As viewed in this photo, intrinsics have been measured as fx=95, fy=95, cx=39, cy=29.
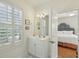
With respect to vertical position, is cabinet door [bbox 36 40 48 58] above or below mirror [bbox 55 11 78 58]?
below

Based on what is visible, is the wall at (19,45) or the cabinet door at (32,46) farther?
the cabinet door at (32,46)

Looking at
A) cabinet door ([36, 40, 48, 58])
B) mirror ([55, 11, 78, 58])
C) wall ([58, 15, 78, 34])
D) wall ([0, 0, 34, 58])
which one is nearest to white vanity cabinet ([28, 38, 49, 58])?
cabinet door ([36, 40, 48, 58])

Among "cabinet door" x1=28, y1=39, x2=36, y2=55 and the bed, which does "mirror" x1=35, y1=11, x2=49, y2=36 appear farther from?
the bed

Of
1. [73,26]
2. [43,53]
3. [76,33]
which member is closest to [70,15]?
[73,26]

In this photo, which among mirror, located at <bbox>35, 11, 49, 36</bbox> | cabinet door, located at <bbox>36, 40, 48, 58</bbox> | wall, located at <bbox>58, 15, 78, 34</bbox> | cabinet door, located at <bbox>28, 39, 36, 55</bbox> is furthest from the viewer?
mirror, located at <bbox>35, 11, 49, 36</bbox>

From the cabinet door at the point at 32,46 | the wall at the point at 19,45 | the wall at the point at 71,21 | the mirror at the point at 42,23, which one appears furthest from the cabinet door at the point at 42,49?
the wall at the point at 71,21

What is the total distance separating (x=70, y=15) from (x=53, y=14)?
0.60 metres

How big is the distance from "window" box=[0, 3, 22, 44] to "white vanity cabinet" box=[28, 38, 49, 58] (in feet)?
2.03

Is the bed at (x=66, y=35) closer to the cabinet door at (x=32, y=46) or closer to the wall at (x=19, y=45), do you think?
the cabinet door at (x=32, y=46)

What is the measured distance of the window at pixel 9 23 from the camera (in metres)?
2.76

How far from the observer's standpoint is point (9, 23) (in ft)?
9.87

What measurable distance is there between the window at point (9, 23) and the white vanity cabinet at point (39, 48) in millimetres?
618

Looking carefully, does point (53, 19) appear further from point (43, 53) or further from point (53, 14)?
point (43, 53)

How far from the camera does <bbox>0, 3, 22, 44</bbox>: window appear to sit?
109 inches
